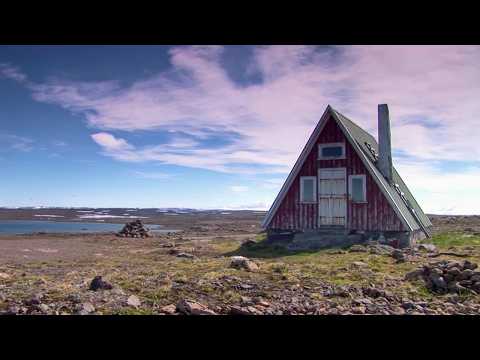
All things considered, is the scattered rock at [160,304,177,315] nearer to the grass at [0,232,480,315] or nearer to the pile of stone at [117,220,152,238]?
the grass at [0,232,480,315]

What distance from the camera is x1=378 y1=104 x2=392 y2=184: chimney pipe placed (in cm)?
2041

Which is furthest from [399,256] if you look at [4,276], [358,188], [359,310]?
[4,276]

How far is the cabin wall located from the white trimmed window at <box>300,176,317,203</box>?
0.18m

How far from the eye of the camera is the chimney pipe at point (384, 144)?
2041 cm

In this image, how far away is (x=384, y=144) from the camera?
20.6 meters

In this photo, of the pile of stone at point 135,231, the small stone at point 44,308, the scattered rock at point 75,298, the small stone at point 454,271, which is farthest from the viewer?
the pile of stone at point 135,231

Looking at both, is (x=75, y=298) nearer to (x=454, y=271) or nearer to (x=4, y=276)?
(x=4, y=276)

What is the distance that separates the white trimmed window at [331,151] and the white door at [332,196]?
25.6 inches

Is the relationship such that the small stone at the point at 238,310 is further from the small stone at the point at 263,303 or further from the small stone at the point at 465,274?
the small stone at the point at 465,274

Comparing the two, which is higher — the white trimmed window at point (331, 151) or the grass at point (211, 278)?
the white trimmed window at point (331, 151)

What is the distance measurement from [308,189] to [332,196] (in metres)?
1.29

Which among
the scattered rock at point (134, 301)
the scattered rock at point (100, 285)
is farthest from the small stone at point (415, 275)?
the scattered rock at point (100, 285)

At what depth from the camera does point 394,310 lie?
279 inches
